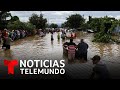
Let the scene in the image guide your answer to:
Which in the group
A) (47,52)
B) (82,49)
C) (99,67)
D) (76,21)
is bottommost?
(47,52)

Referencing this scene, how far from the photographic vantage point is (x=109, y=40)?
97.0 feet

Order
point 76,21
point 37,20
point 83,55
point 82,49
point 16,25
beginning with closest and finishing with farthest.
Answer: point 82,49 → point 83,55 → point 16,25 → point 76,21 → point 37,20

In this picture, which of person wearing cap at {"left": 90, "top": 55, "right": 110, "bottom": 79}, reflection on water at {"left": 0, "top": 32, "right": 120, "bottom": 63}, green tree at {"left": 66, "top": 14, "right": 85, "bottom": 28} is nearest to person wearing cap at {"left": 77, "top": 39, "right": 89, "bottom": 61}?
reflection on water at {"left": 0, "top": 32, "right": 120, "bottom": 63}

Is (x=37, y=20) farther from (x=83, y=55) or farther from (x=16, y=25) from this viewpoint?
(x=83, y=55)

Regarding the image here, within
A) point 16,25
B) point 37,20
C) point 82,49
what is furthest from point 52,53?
point 37,20

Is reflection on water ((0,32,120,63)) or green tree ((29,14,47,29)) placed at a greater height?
green tree ((29,14,47,29))

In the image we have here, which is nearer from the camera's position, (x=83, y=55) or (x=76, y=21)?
(x=83, y=55)

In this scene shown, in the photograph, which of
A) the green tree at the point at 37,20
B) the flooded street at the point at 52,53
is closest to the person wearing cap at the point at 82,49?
the flooded street at the point at 52,53

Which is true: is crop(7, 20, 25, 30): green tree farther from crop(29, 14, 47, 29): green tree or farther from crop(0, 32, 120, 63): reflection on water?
crop(29, 14, 47, 29): green tree

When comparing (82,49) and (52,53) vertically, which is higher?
(82,49)
